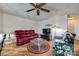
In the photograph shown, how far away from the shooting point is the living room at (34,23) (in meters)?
2.27

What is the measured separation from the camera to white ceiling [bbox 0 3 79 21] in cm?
227

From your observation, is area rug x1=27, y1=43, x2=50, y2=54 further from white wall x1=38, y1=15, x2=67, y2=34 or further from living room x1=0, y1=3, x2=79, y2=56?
white wall x1=38, y1=15, x2=67, y2=34

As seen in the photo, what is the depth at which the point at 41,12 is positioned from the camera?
2.26 meters

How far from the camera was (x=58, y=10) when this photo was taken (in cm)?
227

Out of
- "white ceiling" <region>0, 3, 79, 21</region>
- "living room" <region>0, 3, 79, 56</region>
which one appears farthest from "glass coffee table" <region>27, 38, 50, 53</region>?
"white ceiling" <region>0, 3, 79, 21</region>

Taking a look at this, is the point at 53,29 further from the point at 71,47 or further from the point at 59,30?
the point at 71,47

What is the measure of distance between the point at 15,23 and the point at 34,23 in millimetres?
284

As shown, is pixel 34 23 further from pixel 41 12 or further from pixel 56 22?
pixel 56 22

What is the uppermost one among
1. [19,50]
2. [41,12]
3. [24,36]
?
[41,12]

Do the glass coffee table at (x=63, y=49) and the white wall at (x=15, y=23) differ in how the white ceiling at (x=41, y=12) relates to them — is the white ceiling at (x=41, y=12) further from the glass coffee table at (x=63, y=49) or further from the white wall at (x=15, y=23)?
the glass coffee table at (x=63, y=49)

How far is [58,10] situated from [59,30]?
296 mm

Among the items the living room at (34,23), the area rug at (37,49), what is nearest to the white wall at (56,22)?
the living room at (34,23)

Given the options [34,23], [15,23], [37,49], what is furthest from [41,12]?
[37,49]

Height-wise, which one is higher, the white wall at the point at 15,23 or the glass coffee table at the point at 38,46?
the white wall at the point at 15,23
